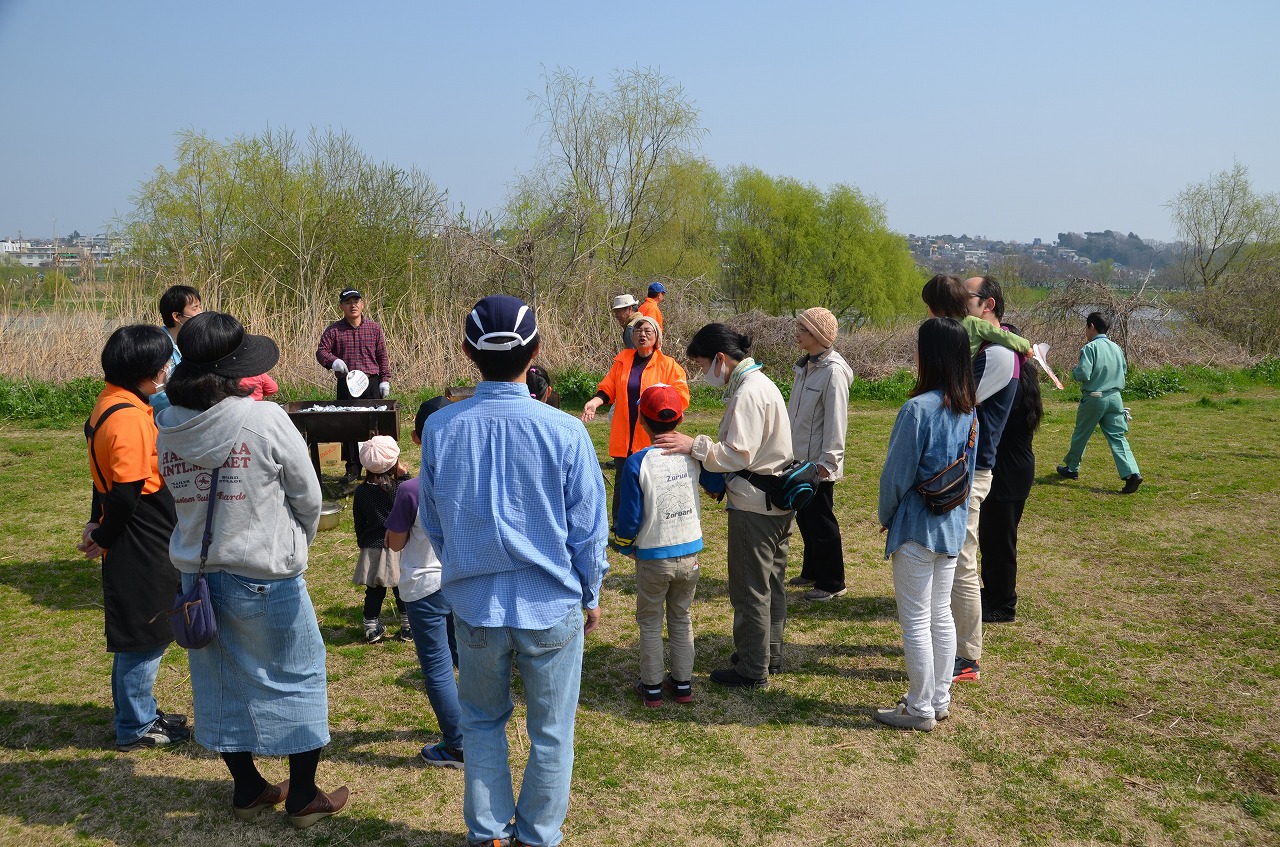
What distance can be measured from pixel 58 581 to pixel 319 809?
389 centimetres

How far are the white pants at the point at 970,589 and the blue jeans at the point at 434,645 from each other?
2.54 metres

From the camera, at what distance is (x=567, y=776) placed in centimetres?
288

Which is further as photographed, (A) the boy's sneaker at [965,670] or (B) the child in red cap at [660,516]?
(A) the boy's sneaker at [965,670]

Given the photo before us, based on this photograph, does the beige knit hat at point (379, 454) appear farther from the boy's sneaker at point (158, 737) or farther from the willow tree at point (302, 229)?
the willow tree at point (302, 229)

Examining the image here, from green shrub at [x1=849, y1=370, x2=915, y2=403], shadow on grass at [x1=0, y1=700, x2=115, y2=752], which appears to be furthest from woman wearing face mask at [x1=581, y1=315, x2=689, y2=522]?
green shrub at [x1=849, y1=370, x2=915, y2=403]

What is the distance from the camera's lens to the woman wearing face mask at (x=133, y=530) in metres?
3.65

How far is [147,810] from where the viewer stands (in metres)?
3.37

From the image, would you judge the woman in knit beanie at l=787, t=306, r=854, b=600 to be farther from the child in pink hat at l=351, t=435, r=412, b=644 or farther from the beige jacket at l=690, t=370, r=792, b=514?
the child in pink hat at l=351, t=435, r=412, b=644

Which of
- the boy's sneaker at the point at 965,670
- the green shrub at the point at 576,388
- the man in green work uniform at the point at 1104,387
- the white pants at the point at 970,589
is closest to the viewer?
the white pants at the point at 970,589

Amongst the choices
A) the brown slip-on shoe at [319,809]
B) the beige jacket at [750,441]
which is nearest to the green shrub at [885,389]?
the beige jacket at [750,441]

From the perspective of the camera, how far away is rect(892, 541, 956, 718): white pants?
12.7 ft

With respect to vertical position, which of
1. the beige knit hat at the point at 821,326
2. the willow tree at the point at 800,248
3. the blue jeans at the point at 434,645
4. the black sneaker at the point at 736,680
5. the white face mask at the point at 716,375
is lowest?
the black sneaker at the point at 736,680

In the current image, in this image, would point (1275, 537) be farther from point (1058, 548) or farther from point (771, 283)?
point (771, 283)

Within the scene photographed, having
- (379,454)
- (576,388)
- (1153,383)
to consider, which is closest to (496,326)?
(379,454)
